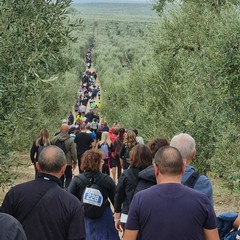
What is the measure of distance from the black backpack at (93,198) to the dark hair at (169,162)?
2.48 metres

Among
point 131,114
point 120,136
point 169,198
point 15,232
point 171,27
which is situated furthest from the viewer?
point 131,114

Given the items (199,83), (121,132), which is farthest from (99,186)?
(121,132)

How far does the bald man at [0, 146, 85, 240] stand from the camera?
4.74 meters

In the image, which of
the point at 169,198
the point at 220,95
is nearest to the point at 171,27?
the point at 220,95

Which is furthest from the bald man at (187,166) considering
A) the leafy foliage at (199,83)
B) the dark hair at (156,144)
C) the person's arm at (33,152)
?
the person's arm at (33,152)

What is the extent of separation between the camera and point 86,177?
6.94 m

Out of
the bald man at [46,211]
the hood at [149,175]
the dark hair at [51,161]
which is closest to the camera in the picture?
the bald man at [46,211]

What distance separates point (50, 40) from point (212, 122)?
7049 mm

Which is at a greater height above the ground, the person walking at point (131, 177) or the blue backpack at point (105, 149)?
the person walking at point (131, 177)

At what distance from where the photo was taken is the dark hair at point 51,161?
16.1ft

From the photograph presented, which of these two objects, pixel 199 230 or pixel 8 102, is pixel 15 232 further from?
pixel 8 102

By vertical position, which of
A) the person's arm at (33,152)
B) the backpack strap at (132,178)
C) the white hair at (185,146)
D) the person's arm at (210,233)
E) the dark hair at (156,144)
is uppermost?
the white hair at (185,146)

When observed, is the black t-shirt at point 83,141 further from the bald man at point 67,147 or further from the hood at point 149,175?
the hood at point 149,175

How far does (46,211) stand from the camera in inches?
187
